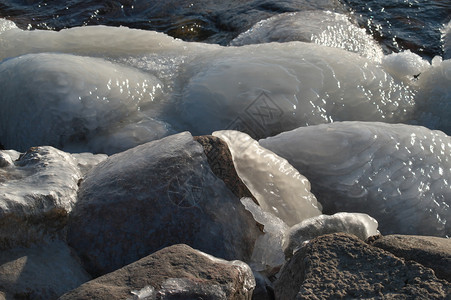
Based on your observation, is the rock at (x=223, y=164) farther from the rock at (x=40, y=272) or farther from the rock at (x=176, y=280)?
the rock at (x=40, y=272)

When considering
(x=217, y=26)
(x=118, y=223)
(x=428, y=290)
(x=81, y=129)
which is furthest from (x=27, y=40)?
(x=428, y=290)

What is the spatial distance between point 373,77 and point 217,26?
2495 millimetres

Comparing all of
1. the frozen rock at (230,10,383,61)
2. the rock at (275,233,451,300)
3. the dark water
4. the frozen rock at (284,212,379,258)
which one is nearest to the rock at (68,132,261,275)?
the frozen rock at (284,212,379,258)

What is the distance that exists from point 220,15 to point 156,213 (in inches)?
167

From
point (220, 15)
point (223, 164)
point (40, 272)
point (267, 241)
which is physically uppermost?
point (223, 164)

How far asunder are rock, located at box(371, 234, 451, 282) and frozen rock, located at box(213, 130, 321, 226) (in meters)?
0.79

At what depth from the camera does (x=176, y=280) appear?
6.25ft

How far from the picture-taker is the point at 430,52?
5.86 m

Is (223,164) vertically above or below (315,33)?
above

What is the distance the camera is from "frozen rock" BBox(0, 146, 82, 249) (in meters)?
2.23

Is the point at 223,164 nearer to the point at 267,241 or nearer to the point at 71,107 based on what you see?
the point at 267,241

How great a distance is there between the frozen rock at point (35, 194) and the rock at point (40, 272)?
0.05m

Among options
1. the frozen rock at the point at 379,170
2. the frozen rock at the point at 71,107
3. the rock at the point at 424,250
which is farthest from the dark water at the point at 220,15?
the rock at the point at 424,250

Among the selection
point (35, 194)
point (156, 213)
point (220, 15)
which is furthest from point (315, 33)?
point (35, 194)
